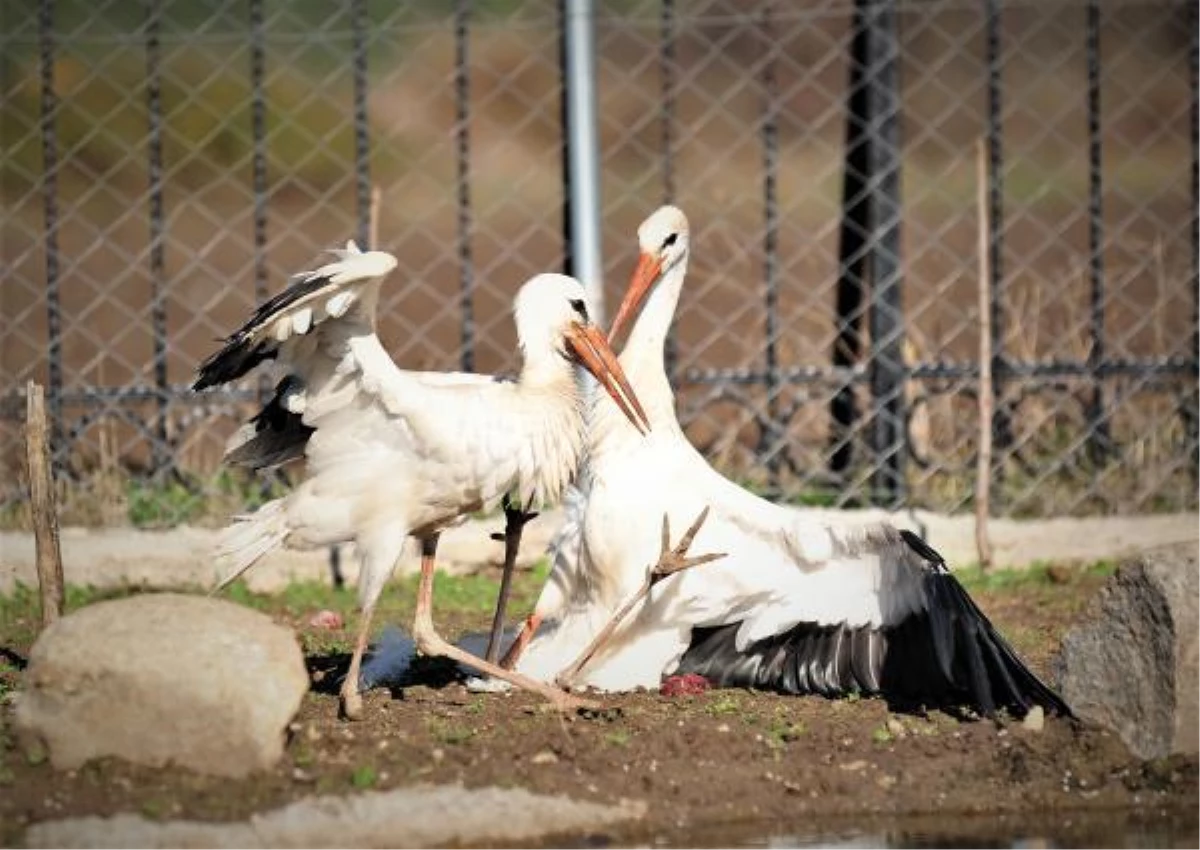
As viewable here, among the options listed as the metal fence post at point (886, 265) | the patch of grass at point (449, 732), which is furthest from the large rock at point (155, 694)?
the metal fence post at point (886, 265)

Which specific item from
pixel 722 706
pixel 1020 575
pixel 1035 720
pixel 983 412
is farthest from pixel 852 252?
pixel 1035 720

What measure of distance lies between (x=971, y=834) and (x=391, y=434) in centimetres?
222

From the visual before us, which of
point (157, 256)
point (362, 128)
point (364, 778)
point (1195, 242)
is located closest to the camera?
point (364, 778)

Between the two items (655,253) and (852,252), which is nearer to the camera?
(655,253)

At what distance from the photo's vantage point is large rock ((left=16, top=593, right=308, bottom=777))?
243 inches

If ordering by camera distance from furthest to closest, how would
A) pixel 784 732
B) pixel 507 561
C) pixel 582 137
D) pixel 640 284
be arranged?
1. pixel 582 137
2. pixel 640 284
3. pixel 507 561
4. pixel 784 732

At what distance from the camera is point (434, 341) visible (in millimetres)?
15719

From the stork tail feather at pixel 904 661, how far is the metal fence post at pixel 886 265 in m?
2.89

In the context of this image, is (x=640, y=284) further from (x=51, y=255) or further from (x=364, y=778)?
(x=51, y=255)

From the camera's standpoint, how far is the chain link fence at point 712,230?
1055 centimetres

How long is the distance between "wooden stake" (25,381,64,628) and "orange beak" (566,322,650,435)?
176 centimetres

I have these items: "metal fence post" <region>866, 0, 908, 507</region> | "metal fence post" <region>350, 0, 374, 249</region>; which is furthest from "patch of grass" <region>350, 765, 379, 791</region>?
"metal fence post" <region>866, 0, 908, 507</region>

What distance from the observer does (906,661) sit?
7.40 m

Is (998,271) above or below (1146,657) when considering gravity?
above
